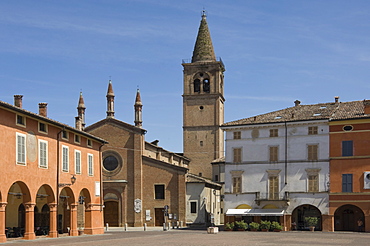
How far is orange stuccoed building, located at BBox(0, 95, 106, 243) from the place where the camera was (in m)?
32.2

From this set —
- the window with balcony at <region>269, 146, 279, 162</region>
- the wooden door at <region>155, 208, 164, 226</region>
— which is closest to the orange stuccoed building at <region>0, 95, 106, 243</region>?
the window with balcony at <region>269, 146, 279, 162</region>

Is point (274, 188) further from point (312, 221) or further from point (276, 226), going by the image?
point (276, 226)

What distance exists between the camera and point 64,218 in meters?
48.0

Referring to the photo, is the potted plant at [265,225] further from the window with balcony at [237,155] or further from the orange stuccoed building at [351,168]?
the window with balcony at [237,155]

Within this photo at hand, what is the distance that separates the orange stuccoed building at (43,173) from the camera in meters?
32.2

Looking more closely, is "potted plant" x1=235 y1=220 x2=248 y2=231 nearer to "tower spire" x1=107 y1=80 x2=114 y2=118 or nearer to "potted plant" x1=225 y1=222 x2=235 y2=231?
"potted plant" x1=225 y1=222 x2=235 y2=231

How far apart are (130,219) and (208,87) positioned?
22.8 m

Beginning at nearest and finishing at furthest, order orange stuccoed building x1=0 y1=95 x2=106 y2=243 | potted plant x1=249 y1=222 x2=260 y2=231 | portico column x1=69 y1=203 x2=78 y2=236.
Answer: orange stuccoed building x1=0 y1=95 x2=106 y2=243, portico column x1=69 y1=203 x2=78 y2=236, potted plant x1=249 y1=222 x2=260 y2=231

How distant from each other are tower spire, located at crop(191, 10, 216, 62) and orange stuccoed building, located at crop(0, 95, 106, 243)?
37.3m

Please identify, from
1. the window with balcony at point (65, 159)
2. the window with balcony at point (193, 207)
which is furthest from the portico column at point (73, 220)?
the window with balcony at point (193, 207)

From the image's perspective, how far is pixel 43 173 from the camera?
35.9m

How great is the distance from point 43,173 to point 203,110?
44890 mm

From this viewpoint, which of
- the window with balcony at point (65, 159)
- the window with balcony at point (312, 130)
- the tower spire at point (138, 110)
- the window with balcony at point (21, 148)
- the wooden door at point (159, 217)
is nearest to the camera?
the window with balcony at point (21, 148)

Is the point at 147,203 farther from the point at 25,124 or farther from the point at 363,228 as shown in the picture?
the point at 25,124
